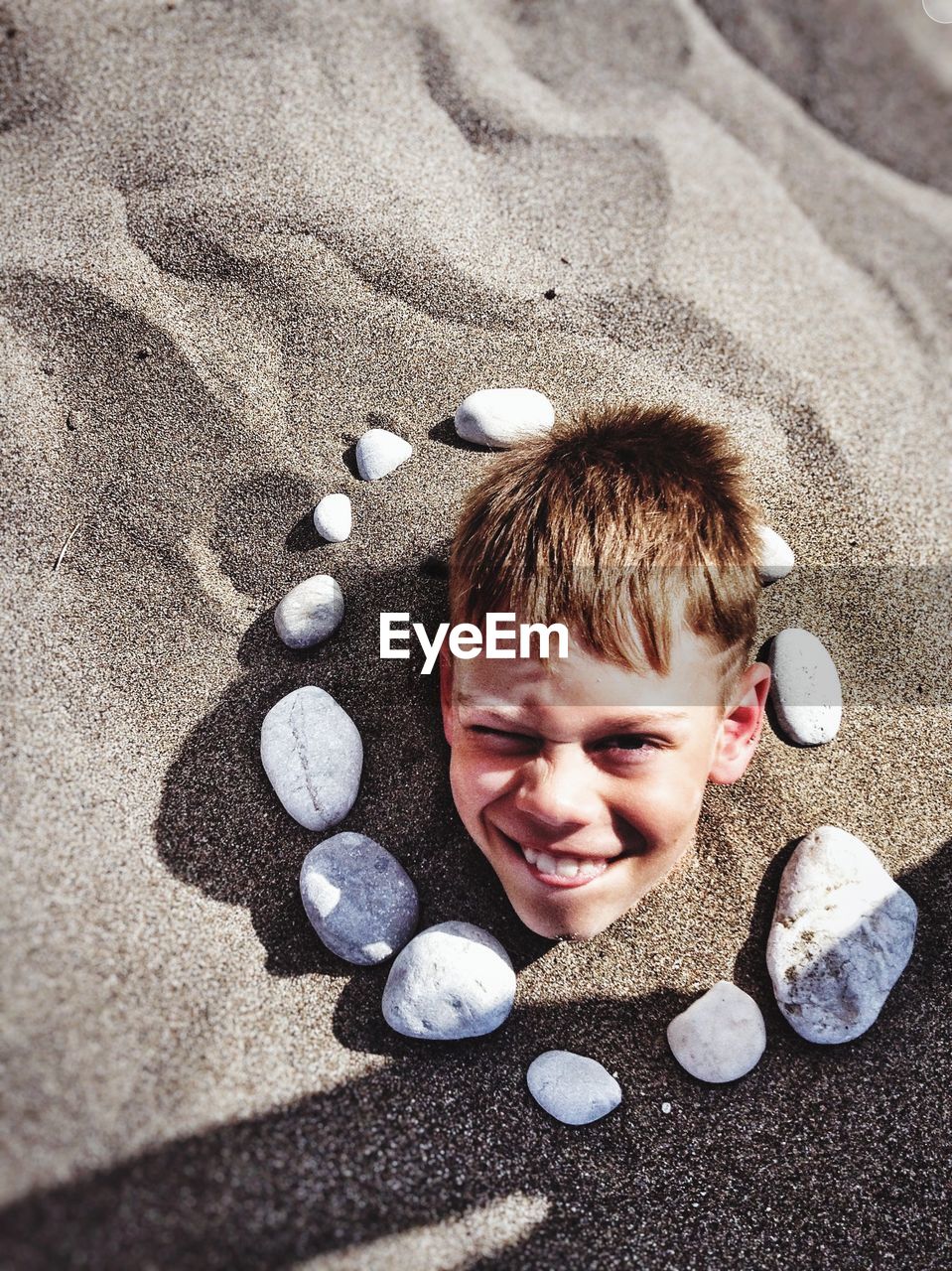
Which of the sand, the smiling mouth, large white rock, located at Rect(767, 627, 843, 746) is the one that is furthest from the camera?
large white rock, located at Rect(767, 627, 843, 746)

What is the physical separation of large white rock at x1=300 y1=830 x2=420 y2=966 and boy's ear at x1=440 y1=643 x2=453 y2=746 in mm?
283

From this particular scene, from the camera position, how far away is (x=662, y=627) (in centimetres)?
178

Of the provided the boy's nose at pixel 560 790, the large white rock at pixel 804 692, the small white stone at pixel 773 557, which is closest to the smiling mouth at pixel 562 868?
the boy's nose at pixel 560 790

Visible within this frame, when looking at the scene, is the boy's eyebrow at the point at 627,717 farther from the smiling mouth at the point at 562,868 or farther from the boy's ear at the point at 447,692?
the smiling mouth at the point at 562,868

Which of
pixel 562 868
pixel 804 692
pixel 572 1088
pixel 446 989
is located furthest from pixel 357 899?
pixel 804 692

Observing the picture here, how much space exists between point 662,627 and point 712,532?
0.25 meters

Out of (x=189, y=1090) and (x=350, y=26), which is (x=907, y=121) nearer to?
(x=350, y=26)

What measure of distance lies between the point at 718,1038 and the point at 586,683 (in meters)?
0.76

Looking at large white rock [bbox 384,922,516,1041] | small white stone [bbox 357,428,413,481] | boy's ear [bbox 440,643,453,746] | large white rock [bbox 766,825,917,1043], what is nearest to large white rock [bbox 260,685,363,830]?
boy's ear [bbox 440,643,453,746]

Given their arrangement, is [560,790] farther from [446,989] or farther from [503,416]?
[503,416]

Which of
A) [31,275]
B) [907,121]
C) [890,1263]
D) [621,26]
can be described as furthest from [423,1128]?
[907,121]

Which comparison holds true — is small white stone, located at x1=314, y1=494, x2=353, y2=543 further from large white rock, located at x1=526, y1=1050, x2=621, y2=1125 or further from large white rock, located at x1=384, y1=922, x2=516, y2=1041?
large white rock, located at x1=526, y1=1050, x2=621, y2=1125

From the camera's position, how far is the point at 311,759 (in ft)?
6.49

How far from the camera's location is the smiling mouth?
1843 millimetres
